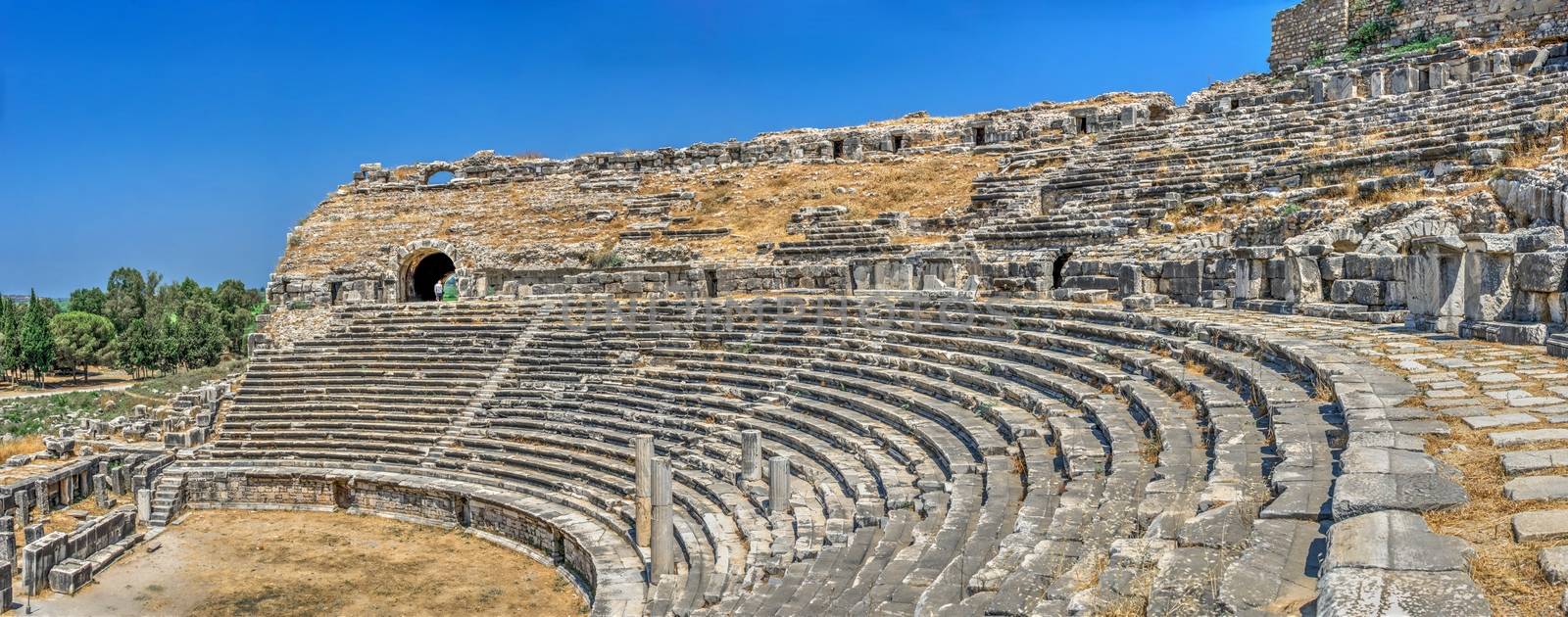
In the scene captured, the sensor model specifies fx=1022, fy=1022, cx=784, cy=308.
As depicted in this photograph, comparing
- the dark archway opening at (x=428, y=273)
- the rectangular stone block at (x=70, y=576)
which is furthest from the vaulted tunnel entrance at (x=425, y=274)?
the rectangular stone block at (x=70, y=576)

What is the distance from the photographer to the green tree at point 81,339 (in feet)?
129

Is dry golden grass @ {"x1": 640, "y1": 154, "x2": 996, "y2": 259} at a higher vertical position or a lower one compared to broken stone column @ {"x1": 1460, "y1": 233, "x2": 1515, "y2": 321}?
higher

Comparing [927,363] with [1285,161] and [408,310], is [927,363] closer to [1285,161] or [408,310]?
[1285,161]

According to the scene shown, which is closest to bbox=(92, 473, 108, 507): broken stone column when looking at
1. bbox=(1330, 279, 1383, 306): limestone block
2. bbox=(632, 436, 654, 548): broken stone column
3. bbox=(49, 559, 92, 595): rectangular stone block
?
bbox=(49, 559, 92, 595): rectangular stone block

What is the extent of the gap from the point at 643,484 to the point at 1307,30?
76.7ft

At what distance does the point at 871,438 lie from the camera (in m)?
10.2

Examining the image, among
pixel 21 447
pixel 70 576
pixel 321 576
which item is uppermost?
pixel 21 447

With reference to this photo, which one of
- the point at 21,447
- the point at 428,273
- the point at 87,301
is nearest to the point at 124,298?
the point at 87,301

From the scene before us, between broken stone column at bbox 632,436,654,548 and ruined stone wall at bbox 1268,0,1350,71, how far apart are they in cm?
2195

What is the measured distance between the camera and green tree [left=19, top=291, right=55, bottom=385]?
3716 centimetres

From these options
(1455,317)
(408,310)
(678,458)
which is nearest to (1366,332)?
(1455,317)

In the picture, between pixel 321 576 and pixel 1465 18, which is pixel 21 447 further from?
pixel 1465 18

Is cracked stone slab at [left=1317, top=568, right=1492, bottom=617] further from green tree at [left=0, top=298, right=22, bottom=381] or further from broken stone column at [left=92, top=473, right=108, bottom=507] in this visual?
green tree at [left=0, top=298, right=22, bottom=381]

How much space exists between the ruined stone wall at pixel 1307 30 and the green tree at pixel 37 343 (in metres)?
41.9
